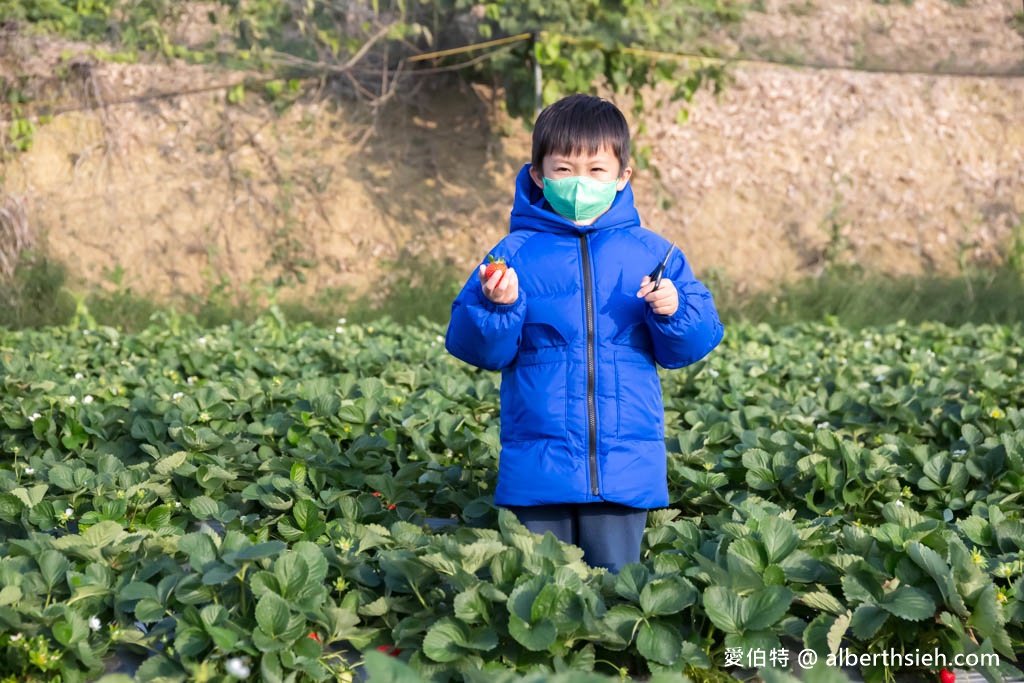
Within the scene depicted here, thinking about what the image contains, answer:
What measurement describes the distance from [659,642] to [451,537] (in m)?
0.64

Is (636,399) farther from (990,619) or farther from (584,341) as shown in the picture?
(990,619)

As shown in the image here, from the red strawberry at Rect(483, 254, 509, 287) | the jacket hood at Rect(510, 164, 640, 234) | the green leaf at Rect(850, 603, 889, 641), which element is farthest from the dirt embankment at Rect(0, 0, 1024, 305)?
the green leaf at Rect(850, 603, 889, 641)

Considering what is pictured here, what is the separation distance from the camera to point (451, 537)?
2830 mm

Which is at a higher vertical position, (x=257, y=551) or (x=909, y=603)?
(x=257, y=551)

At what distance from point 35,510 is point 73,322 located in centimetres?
529

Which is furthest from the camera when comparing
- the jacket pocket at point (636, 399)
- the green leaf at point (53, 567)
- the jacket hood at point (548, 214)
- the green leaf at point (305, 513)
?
the green leaf at point (305, 513)

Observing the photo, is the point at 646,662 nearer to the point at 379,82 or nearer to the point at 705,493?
the point at 705,493

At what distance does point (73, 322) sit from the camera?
8.16 meters

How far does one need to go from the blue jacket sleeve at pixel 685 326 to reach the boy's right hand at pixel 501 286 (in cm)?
37

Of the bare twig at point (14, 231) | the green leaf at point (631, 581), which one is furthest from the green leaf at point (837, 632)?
the bare twig at point (14, 231)

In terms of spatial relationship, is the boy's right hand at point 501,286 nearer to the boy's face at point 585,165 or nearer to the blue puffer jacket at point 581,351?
the blue puffer jacket at point 581,351

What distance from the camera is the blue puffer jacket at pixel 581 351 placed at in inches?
110

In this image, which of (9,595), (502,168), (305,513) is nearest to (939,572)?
(305,513)

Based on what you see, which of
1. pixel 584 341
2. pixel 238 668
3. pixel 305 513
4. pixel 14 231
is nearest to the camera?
pixel 238 668
